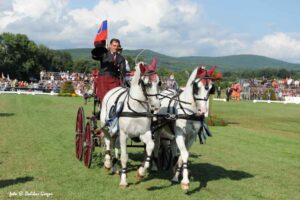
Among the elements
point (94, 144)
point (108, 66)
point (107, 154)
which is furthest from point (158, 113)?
point (94, 144)

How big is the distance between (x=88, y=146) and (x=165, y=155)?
78.2 inches

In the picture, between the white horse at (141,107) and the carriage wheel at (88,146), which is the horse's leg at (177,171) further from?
the carriage wheel at (88,146)

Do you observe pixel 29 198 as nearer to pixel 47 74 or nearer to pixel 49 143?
pixel 49 143

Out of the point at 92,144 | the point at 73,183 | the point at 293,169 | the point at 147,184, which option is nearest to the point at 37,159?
the point at 92,144

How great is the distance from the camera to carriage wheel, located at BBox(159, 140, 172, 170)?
11238 millimetres

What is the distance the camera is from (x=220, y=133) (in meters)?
20.7

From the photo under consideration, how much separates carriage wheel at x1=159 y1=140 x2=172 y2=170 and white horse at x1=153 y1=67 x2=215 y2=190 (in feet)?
3.01

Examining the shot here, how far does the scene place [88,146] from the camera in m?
11.2

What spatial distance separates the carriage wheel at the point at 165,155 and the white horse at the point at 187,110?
918mm

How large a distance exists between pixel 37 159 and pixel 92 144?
218 centimetres

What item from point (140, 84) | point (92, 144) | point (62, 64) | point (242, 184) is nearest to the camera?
point (140, 84)

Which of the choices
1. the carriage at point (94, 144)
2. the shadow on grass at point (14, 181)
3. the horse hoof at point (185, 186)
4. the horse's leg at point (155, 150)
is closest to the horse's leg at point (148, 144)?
the horse hoof at point (185, 186)

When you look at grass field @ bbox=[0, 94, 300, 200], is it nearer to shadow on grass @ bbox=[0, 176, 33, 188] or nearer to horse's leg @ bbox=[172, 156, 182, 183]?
shadow on grass @ bbox=[0, 176, 33, 188]

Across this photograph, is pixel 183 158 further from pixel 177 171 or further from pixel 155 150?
pixel 155 150
